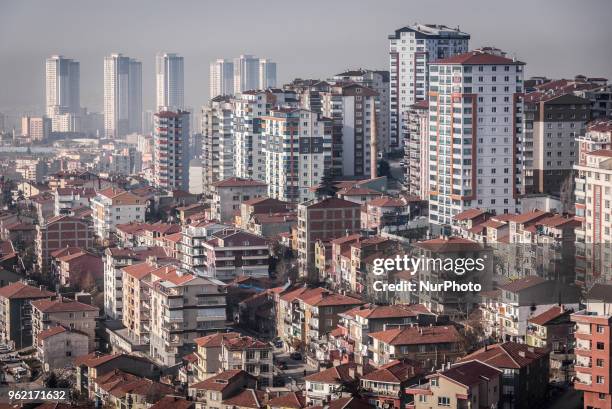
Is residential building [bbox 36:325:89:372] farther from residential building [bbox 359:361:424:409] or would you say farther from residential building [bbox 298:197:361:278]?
residential building [bbox 298:197:361:278]

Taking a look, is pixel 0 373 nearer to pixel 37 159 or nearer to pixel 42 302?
pixel 42 302

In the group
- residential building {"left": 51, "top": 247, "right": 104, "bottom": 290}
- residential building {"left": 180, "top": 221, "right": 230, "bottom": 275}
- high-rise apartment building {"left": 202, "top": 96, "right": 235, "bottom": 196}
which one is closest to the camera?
residential building {"left": 180, "top": 221, "right": 230, "bottom": 275}

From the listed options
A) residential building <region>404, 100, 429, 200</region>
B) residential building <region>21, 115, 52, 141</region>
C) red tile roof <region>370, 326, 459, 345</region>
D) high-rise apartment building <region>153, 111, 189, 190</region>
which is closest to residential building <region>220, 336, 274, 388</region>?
red tile roof <region>370, 326, 459, 345</region>

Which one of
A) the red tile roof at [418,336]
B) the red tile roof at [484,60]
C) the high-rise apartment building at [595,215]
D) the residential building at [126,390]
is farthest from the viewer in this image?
the red tile roof at [484,60]

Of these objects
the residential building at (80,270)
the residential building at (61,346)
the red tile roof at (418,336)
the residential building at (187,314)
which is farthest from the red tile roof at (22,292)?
the red tile roof at (418,336)

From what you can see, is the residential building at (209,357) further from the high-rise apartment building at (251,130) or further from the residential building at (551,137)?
the high-rise apartment building at (251,130)
